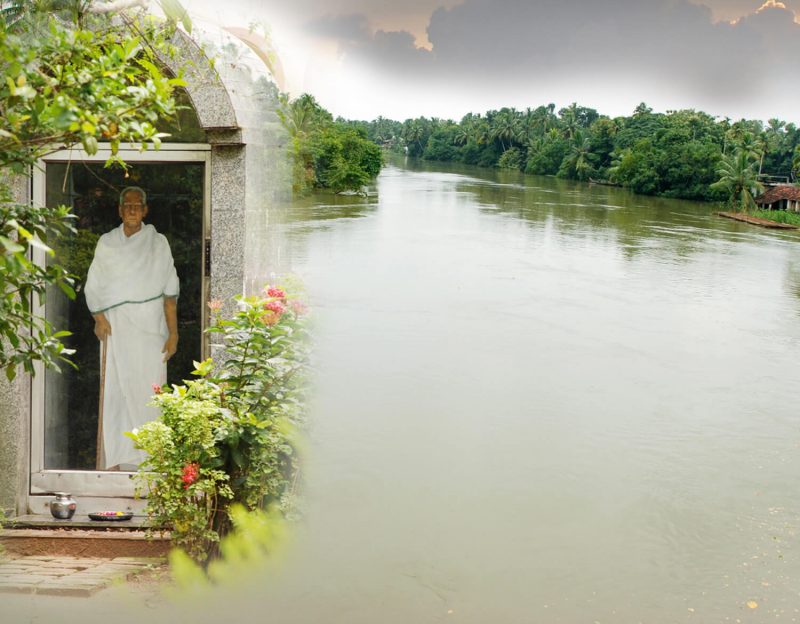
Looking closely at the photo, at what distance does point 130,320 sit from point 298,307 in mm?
990

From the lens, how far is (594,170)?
6700 cm

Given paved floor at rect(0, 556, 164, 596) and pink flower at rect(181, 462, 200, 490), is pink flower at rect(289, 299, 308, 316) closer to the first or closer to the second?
pink flower at rect(181, 462, 200, 490)

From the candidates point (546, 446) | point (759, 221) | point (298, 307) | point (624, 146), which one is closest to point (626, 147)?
point (624, 146)

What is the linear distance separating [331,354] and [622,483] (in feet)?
16.6

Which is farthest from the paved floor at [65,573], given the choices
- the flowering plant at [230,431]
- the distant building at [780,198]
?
the distant building at [780,198]

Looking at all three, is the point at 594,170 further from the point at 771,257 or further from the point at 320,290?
the point at 320,290

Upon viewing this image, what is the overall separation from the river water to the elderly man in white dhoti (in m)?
1.21

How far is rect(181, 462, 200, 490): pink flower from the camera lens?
402 cm

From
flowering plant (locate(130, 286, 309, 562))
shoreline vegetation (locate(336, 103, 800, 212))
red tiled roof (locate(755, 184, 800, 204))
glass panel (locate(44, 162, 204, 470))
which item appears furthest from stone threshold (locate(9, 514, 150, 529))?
red tiled roof (locate(755, 184, 800, 204))

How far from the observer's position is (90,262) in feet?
16.6

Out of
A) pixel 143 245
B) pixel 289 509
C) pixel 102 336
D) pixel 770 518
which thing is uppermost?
pixel 143 245

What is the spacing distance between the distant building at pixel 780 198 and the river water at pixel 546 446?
80.5 feet

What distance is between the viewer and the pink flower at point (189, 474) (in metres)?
4.02

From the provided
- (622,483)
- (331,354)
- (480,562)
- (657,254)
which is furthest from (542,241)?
(480,562)
